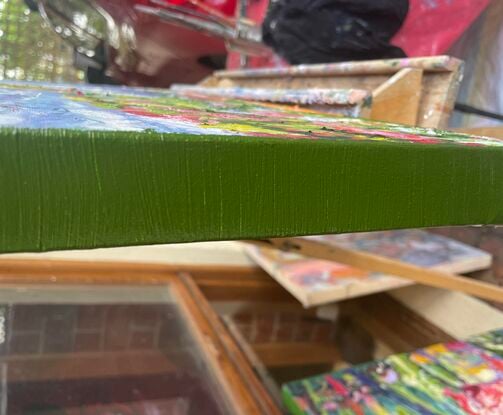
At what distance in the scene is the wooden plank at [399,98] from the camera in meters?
0.68

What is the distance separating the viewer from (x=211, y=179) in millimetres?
266

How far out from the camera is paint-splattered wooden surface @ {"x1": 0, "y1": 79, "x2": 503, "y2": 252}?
0.23m

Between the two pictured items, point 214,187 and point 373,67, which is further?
point 373,67

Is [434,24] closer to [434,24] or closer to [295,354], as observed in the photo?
[434,24]

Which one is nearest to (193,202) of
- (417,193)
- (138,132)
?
(138,132)

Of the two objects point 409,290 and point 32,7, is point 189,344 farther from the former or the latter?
point 32,7

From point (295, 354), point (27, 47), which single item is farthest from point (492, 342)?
point (27, 47)

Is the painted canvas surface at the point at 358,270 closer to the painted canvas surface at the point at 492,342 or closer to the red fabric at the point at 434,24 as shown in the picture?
the painted canvas surface at the point at 492,342

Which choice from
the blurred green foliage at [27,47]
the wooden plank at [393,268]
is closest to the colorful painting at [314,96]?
the wooden plank at [393,268]

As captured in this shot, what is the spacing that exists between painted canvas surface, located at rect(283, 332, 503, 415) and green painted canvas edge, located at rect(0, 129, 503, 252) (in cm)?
37

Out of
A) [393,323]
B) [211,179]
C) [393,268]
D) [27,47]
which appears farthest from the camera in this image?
[27,47]

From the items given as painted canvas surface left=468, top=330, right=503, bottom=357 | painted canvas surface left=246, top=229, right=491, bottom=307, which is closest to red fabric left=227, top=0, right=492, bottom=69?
painted canvas surface left=246, top=229, right=491, bottom=307

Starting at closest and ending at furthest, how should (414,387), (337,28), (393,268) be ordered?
(414,387), (393,268), (337,28)

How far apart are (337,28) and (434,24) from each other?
0.59 ft
